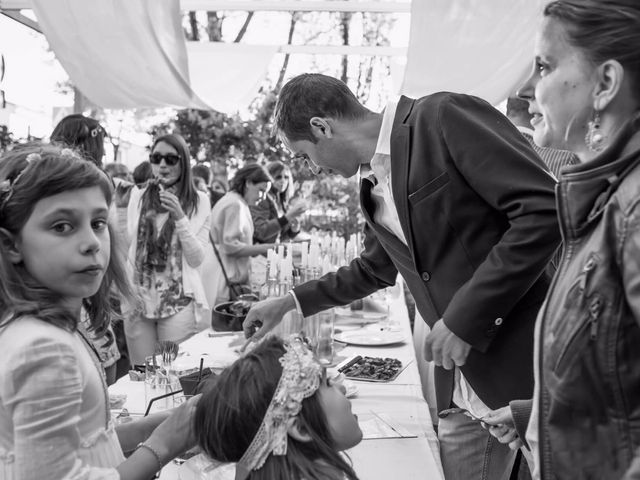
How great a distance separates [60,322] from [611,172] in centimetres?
114

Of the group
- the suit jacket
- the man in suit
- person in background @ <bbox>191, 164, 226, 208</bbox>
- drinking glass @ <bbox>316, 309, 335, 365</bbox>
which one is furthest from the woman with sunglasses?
person in background @ <bbox>191, 164, 226, 208</bbox>

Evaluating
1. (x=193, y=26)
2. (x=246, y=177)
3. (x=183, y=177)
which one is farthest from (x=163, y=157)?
(x=193, y=26)

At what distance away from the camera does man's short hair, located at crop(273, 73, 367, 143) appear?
2199 millimetres

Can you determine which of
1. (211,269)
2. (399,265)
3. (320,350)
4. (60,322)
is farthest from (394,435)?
(211,269)

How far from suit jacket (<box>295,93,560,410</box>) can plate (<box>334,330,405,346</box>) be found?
1000mm

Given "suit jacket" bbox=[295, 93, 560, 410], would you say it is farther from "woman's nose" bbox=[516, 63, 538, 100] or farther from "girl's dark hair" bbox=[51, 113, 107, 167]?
"girl's dark hair" bbox=[51, 113, 107, 167]

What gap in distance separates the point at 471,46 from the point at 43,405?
314 cm

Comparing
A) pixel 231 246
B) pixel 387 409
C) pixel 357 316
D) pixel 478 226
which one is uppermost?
pixel 478 226

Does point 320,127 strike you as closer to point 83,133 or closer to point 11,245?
point 11,245

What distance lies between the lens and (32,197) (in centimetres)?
130

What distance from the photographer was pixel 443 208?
1805 millimetres

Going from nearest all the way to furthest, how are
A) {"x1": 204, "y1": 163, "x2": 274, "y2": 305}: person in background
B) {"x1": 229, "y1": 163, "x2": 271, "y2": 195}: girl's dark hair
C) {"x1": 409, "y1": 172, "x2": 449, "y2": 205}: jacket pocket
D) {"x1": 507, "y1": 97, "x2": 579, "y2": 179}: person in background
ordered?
{"x1": 409, "y1": 172, "x2": 449, "y2": 205}: jacket pocket
{"x1": 507, "y1": 97, "x2": 579, "y2": 179}: person in background
{"x1": 204, "y1": 163, "x2": 274, "y2": 305}: person in background
{"x1": 229, "y1": 163, "x2": 271, "y2": 195}: girl's dark hair

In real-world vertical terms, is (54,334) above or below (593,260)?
below

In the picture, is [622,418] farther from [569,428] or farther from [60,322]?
[60,322]
